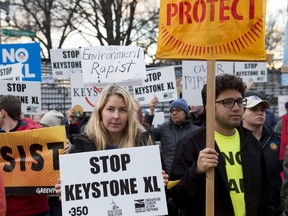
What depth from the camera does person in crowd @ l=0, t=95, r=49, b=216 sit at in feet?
17.4

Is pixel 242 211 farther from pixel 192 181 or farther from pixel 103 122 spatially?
pixel 103 122

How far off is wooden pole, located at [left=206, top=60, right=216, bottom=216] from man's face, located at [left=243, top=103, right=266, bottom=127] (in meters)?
1.51

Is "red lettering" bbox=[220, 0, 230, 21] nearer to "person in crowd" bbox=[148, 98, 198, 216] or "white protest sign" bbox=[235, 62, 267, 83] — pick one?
"person in crowd" bbox=[148, 98, 198, 216]

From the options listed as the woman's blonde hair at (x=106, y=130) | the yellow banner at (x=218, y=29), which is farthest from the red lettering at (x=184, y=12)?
the woman's blonde hair at (x=106, y=130)

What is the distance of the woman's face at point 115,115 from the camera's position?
4.00 m

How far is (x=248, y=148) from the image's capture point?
4086 millimetres

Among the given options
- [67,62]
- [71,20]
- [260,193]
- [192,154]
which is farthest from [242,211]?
[71,20]

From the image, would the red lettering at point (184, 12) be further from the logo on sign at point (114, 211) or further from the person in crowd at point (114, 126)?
the logo on sign at point (114, 211)

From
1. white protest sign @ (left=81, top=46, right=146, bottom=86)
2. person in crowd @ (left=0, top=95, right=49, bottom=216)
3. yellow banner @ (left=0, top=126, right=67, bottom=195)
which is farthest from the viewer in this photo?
white protest sign @ (left=81, top=46, right=146, bottom=86)

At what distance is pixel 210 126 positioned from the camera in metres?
3.72

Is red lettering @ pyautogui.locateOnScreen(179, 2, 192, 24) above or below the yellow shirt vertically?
above

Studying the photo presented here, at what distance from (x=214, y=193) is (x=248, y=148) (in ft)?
1.35

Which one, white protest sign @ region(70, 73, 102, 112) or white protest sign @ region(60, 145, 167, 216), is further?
white protest sign @ region(70, 73, 102, 112)

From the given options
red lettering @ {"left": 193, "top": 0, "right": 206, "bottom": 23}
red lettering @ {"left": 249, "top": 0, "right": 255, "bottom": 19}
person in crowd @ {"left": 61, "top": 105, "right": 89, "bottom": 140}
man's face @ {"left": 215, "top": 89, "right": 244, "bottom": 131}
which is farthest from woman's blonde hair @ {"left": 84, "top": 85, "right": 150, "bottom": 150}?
person in crowd @ {"left": 61, "top": 105, "right": 89, "bottom": 140}
